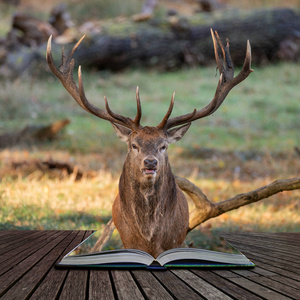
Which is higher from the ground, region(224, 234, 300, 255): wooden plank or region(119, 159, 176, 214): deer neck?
region(119, 159, 176, 214): deer neck

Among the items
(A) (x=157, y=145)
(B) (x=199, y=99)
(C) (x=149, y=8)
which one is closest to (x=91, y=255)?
(A) (x=157, y=145)

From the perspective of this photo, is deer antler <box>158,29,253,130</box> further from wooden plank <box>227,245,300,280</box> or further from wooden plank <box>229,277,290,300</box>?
wooden plank <box>229,277,290,300</box>

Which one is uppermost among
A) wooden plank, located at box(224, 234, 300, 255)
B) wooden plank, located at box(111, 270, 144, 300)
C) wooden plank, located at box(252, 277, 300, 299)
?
wooden plank, located at box(111, 270, 144, 300)

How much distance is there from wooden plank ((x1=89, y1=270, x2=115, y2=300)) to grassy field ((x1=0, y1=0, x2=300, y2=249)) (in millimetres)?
1622

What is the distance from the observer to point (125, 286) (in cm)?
223

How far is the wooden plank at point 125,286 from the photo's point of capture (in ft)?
6.82

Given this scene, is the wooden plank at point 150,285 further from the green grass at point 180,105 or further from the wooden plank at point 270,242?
the green grass at point 180,105

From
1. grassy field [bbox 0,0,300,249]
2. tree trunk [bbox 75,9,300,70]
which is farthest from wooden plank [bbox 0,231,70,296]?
tree trunk [bbox 75,9,300,70]

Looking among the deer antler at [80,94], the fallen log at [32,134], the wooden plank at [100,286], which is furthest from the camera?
the fallen log at [32,134]

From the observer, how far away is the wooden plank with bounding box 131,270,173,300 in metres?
2.10

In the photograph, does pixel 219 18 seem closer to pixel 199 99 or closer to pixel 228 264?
pixel 199 99

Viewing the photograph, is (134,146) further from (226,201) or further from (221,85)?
(226,201)

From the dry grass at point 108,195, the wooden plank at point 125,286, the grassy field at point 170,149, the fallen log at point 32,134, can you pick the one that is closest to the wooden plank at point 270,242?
the dry grass at point 108,195

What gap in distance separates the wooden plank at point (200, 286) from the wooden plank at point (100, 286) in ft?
1.26
